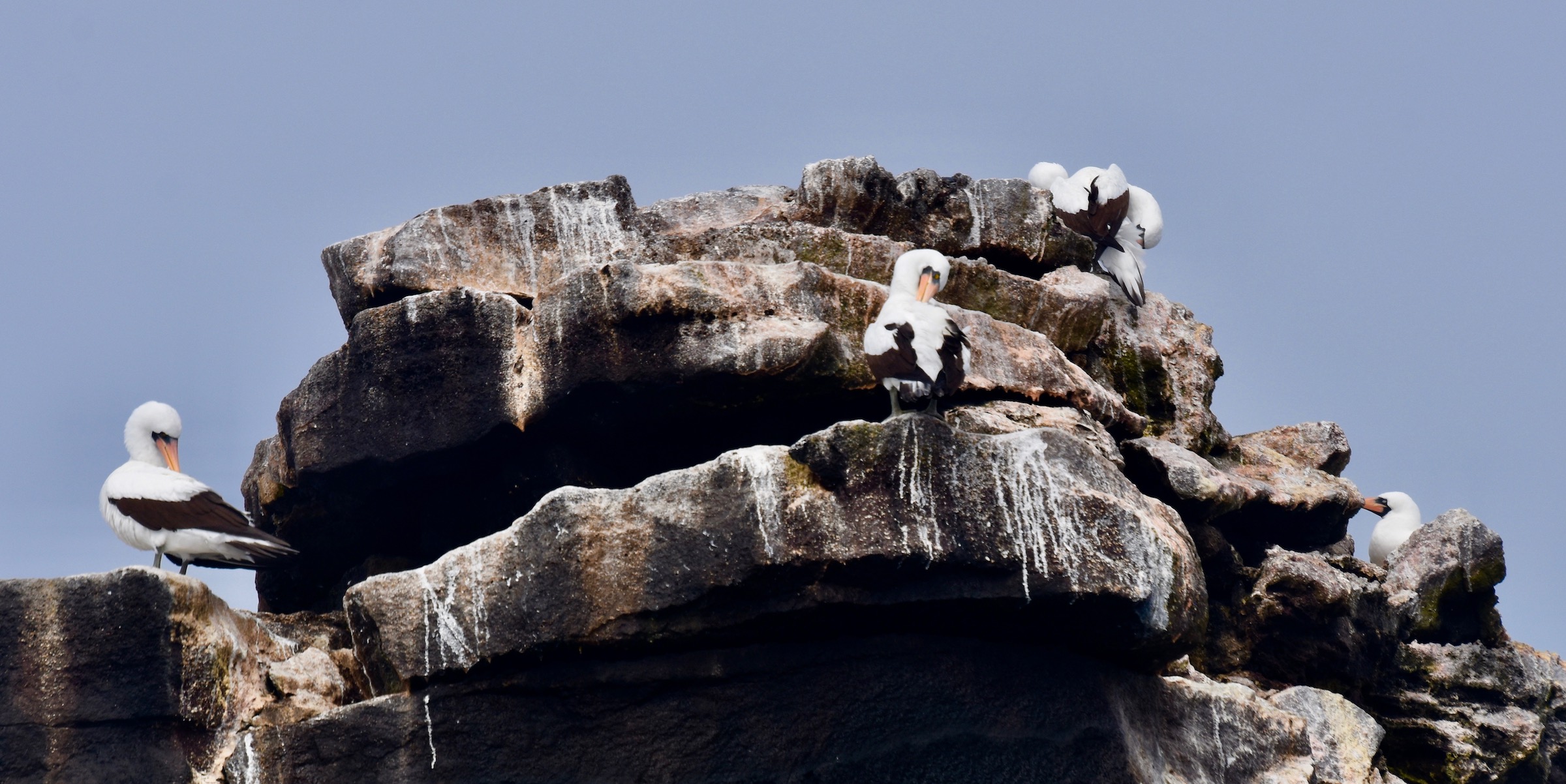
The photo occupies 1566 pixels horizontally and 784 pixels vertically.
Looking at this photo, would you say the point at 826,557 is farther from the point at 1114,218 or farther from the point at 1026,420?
the point at 1114,218

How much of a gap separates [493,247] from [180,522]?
336cm

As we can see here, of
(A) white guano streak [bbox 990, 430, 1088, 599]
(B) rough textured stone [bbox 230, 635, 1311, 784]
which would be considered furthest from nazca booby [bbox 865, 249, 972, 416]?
(B) rough textured stone [bbox 230, 635, 1311, 784]

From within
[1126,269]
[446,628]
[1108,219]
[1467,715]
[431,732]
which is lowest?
[1467,715]

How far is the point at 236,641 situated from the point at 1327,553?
9.25 meters

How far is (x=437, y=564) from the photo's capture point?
10.1 metres

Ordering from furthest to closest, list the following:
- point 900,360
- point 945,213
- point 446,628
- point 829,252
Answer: point 945,213 → point 829,252 → point 900,360 → point 446,628

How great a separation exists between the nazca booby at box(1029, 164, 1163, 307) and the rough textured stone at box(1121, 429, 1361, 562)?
1.94m

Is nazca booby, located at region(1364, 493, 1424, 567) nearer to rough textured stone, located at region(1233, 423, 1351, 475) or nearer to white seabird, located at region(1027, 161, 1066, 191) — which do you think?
rough textured stone, located at region(1233, 423, 1351, 475)

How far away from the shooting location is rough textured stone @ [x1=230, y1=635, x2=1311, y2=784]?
983cm

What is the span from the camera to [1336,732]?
461 inches

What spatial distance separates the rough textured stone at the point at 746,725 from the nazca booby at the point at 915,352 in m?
1.59

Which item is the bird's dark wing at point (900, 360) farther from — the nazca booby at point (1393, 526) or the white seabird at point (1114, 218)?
the nazca booby at point (1393, 526)

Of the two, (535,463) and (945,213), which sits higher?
(945,213)

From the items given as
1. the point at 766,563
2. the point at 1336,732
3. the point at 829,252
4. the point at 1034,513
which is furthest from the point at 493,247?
the point at 1336,732
